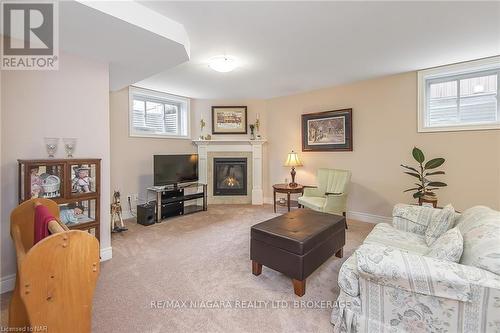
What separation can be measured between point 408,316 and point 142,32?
113 inches

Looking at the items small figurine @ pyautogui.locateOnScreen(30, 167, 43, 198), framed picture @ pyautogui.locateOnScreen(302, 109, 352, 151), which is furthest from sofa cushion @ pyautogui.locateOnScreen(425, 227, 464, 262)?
small figurine @ pyautogui.locateOnScreen(30, 167, 43, 198)

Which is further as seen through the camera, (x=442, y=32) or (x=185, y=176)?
(x=185, y=176)

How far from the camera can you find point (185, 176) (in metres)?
4.71

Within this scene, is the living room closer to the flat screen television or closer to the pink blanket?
the flat screen television

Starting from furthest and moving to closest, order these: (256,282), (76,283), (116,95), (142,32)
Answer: (116,95) → (256,282) → (142,32) → (76,283)

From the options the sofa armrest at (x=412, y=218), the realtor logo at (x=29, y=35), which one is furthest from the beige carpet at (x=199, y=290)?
the realtor logo at (x=29, y=35)

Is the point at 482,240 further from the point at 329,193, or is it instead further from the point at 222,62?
the point at 222,62

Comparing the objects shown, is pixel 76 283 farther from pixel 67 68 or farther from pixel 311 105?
pixel 311 105

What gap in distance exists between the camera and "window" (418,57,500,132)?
10.4ft

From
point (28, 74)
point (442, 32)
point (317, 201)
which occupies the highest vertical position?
point (442, 32)

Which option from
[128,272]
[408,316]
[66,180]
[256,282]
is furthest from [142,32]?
[408,316]

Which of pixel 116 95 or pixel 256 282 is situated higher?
pixel 116 95

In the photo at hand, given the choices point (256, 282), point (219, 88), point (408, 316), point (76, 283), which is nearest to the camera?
point (76, 283)

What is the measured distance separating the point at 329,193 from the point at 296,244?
2.32 m
